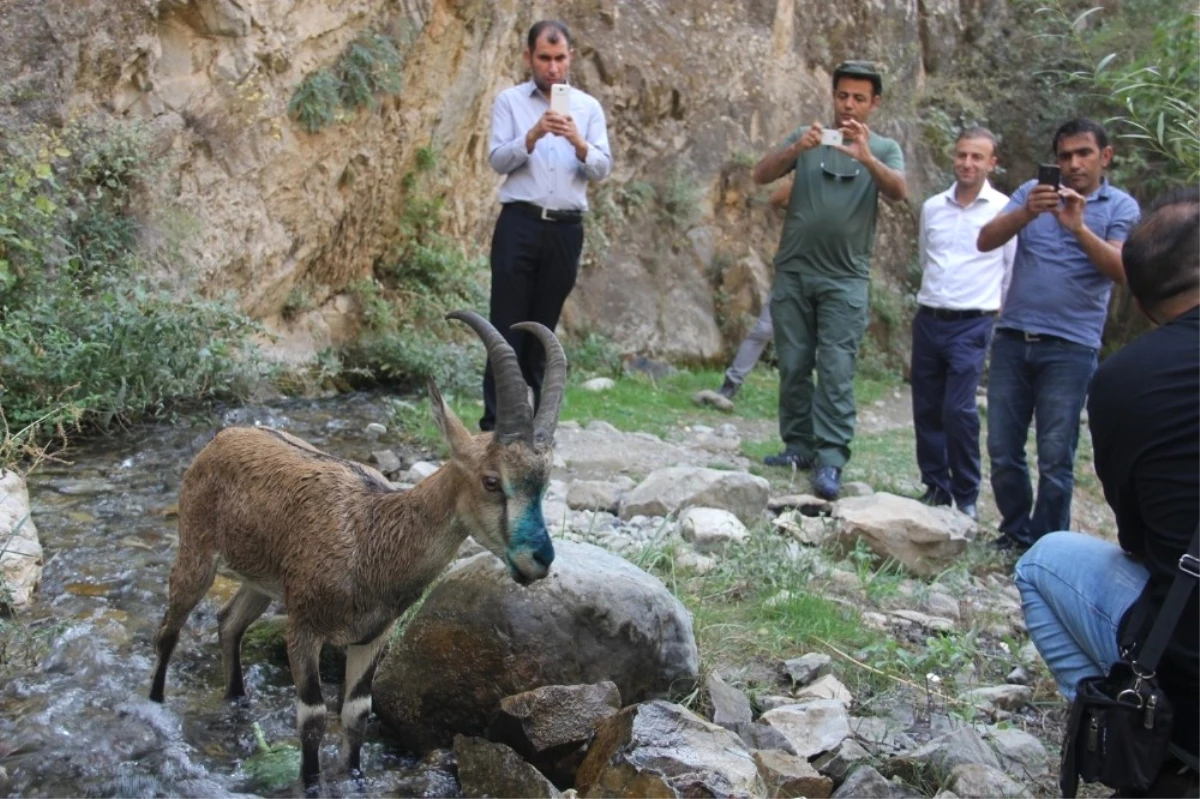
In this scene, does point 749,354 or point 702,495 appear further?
point 749,354

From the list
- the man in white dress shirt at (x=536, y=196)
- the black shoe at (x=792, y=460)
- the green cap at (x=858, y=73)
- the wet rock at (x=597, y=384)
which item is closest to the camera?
the man in white dress shirt at (x=536, y=196)

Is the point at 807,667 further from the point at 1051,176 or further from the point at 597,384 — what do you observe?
the point at 597,384

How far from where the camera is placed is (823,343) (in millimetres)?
8664

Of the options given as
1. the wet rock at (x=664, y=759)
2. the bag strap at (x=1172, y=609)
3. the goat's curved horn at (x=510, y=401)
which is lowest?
the wet rock at (x=664, y=759)

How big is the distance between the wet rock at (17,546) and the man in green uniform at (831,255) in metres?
5.14

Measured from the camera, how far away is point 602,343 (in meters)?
14.4

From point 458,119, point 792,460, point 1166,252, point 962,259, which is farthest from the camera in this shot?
point 458,119

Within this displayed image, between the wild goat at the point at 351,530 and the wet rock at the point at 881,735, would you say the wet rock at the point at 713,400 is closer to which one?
the wet rock at the point at 881,735

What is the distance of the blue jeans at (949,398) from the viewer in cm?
834

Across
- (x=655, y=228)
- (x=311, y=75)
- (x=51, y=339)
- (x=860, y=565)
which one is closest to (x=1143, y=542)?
(x=860, y=565)

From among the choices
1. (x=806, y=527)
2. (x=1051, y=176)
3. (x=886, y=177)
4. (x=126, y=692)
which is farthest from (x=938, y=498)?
(x=126, y=692)

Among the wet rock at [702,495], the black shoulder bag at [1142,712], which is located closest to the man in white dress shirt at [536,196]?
the wet rock at [702,495]

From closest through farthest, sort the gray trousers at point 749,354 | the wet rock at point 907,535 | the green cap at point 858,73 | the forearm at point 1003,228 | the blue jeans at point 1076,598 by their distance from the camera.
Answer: the blue jeans at point 1076,598 → the forearm at point 1003,228 → the wet rock at point 907,535 → the green cap at point 858,73 → the gray trousers at point 749,354

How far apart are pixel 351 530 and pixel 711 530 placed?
295cm
